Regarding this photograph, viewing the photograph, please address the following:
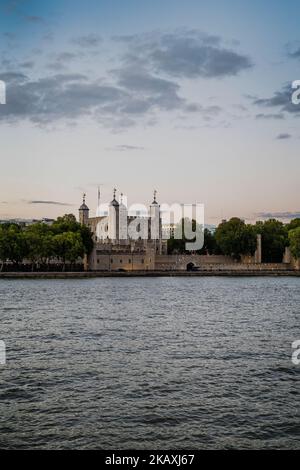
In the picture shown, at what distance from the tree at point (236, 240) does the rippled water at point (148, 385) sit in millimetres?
74864

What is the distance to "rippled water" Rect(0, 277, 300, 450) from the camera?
12266 millimetres

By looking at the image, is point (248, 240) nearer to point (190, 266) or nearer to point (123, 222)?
point (190, 266)

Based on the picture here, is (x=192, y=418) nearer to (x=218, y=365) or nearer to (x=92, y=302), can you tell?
(x=218, y=365)

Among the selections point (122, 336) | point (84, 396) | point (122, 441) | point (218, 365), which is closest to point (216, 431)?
point (122, 441)

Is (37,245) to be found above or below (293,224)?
below

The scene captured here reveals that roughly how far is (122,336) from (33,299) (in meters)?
21.4

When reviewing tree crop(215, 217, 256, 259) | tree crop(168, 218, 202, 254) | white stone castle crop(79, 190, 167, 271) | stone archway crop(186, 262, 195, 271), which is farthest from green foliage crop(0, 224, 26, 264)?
tree crop(168, 218, 202, 254)

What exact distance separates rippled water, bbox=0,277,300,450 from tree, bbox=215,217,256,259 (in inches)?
2947

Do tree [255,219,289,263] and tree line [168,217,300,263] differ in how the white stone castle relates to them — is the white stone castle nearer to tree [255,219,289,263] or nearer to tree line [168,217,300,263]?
tree line [168,217,300,263]

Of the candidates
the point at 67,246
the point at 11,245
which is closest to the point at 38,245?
the point at 11,245

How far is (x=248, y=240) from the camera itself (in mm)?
105500

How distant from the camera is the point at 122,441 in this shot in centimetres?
1189

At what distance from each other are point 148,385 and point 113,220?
10601cm

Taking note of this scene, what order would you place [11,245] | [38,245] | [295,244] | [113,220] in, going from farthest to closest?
[113,220] < [295,244] < [38,245] < [11,245]
